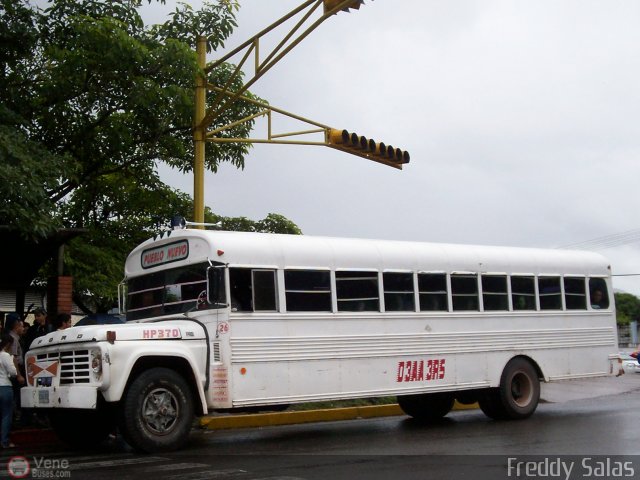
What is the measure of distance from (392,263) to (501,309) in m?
2.47

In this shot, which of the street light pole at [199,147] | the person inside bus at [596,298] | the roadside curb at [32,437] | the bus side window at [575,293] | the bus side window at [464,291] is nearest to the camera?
the roadside curb at [32,437]

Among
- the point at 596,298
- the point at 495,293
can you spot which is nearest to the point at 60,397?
the point at 495,293

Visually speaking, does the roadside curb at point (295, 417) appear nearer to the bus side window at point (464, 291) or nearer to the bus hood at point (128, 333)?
the bus hood at point (128, 333)

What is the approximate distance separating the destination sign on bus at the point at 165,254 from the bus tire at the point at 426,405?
16.4ft

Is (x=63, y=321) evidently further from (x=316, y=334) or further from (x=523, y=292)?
(x=523, y=292)

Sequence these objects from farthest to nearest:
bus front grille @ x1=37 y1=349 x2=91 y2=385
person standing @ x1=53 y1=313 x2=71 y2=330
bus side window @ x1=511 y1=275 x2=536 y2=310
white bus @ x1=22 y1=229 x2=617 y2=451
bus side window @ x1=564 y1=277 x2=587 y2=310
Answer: bus side window @ x1=564 y1=277 x2=587 y2=310 < bus side window @ x1=511 y1=275 x2=536 y2=310 < person standing @ x1=53 y1=313 x2=71 y2=330 < white bus @ x1=22 y1=229 x2=617 y2=451 < bus front grille @ x1=37 y1=349 x2=91 y2=385

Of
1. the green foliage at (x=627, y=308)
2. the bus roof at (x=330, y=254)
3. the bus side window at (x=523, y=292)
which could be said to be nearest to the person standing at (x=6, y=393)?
the bus roof at (x=330, y=254)

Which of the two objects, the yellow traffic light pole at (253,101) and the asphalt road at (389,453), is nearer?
the asphalt road at (389,453)

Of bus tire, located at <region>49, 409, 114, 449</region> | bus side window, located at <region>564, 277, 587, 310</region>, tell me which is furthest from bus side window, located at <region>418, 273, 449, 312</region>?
bus tire, located at <region>49, 409, 114, 449</region>

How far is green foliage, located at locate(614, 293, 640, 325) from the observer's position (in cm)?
9850

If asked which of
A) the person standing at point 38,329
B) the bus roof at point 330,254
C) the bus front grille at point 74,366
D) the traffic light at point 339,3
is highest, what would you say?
the traffic light at point 339,3

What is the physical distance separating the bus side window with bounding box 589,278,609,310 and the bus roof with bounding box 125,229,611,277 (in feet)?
2.21

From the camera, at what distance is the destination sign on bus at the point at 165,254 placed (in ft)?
39.1

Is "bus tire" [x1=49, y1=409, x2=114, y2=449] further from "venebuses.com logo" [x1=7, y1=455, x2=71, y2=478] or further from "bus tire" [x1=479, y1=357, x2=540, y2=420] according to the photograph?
"bus tire" [x1=479, y1=357, x2=540, y2=420]
